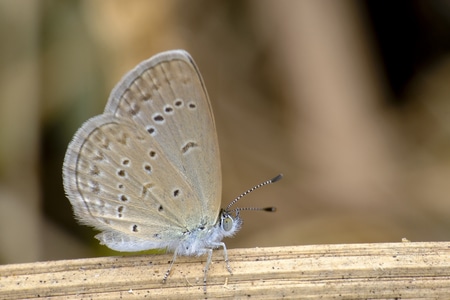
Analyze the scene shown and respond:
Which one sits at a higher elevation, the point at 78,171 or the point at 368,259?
the point at 78,171

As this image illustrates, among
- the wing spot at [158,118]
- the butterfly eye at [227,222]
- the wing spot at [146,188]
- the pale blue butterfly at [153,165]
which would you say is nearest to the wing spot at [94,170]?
the pale blue butterfly at [153,165]

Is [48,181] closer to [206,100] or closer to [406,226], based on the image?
[206,100]

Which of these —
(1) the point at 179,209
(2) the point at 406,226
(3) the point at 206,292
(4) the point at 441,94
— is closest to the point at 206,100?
(1) the point at 179,209

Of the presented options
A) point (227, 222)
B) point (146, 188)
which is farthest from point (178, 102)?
point (227, 222)

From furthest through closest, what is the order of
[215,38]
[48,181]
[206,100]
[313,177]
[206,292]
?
1. [215,38]
2. [313,177]
3. [48,181]
4. [206,100]
5. [206,292]

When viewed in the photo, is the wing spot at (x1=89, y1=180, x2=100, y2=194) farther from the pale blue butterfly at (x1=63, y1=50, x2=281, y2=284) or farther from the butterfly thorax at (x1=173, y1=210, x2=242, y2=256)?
the butterfly thorax at (x1=173, y1=210, x2=242, y2=256)

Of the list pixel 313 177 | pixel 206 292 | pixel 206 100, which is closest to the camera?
pixel 206 292

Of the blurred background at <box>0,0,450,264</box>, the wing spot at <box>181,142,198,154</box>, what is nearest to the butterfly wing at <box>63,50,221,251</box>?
the wing spot at <box>181,142,198,154</box>
